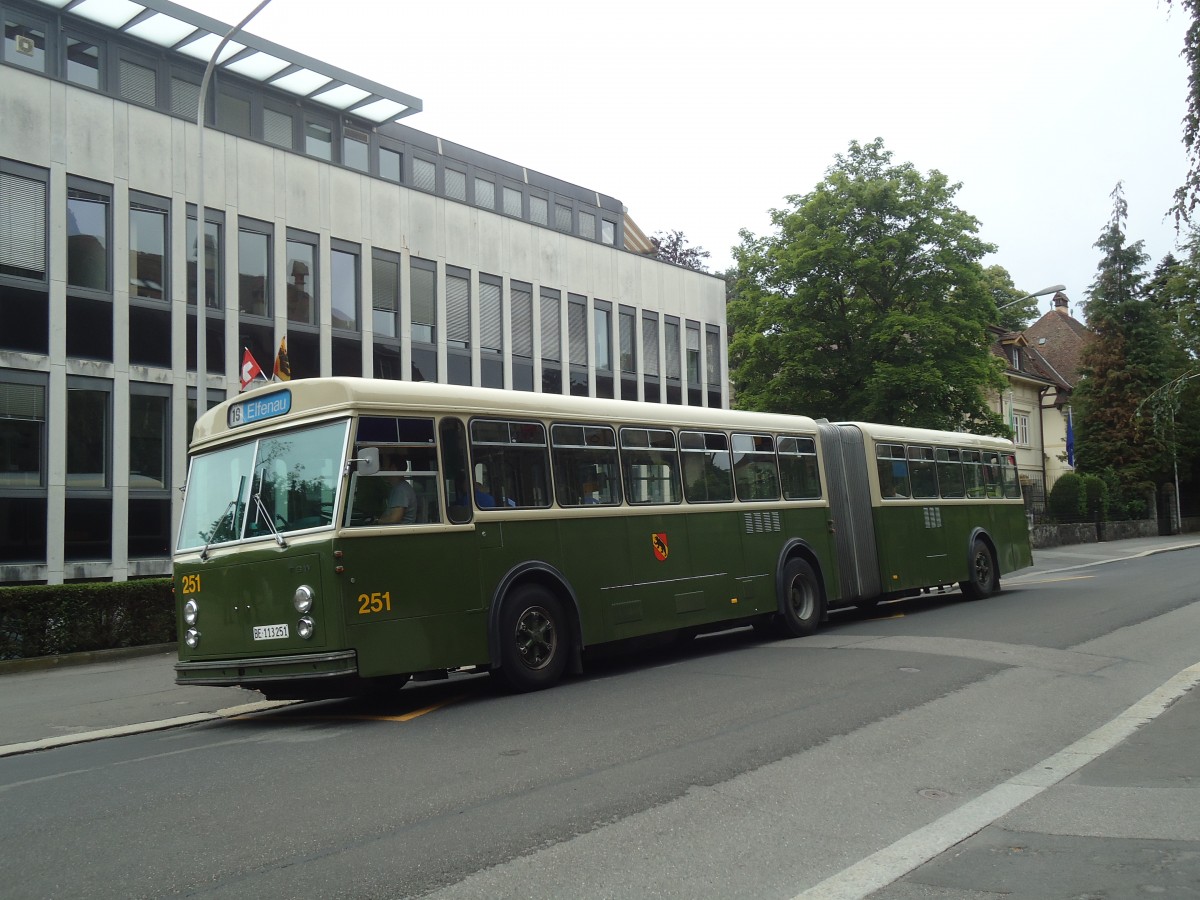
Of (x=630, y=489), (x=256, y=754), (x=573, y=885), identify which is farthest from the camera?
(x=630, y=489)

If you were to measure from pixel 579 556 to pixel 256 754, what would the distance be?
14.4ft

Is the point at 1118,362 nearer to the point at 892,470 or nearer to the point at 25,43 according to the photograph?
the point at 892,470

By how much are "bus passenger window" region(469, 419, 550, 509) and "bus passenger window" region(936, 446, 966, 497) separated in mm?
10892

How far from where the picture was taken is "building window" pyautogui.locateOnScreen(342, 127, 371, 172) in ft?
107

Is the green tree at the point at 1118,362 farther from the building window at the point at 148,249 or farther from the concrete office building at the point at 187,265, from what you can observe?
the building window at the point at 148,249

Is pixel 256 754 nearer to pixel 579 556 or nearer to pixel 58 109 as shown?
pixel 579 556

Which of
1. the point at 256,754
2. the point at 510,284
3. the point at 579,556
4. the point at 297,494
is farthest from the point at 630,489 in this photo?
the point at 510,284

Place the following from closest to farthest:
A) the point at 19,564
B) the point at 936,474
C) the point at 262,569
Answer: the point at 262,569 → the point at 936,474 → the point at 19,564

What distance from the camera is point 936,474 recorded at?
2052 cm

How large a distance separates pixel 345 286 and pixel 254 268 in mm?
2636

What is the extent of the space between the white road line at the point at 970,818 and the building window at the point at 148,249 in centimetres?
2193

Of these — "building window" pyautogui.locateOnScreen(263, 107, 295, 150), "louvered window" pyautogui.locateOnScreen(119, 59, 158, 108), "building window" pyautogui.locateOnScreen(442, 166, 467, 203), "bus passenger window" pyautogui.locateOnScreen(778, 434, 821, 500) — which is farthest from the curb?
"building window" pyautogui.locateOnScreen(442, 166, 467, 203)

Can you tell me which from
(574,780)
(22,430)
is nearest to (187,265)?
(22,430)

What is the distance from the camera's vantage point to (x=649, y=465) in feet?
44.4
